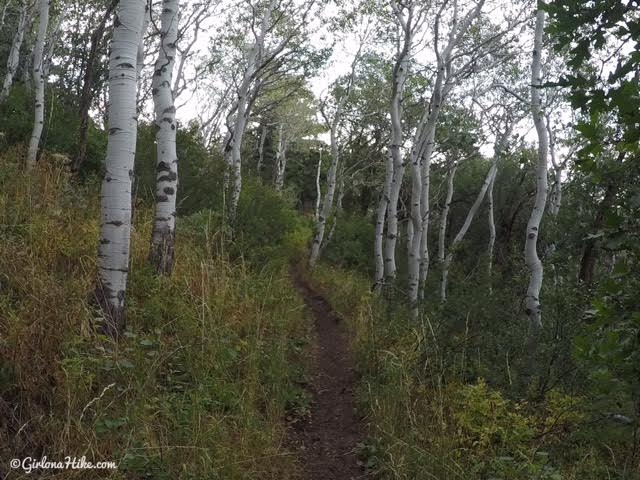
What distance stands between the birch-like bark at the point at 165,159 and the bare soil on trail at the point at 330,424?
2301mm

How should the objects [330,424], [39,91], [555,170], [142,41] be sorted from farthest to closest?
[555,170] < [39,91] < [142,41] < [330,424]

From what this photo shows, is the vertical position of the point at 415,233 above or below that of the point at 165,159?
below

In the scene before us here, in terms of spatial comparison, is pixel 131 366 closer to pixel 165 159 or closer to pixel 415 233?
pixel 165 159

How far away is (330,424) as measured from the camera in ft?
17.1

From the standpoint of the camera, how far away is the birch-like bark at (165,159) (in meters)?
5.95

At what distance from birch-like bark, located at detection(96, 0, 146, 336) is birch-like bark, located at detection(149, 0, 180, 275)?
160 centimetres

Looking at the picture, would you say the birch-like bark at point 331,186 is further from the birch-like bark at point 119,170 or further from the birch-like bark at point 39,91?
the birch-like bark at point 119,170

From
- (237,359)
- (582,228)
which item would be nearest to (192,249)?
(237,359)

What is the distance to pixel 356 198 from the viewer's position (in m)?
35.8

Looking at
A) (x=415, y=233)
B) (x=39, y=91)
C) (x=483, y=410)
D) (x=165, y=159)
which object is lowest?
(x=483, y=410)

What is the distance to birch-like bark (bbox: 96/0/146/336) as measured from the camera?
4082 millimetres

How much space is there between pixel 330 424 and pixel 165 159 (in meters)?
3.59

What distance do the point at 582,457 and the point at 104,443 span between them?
368 centimetres

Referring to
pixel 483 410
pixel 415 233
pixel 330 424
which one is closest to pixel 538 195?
pixel 415 233
